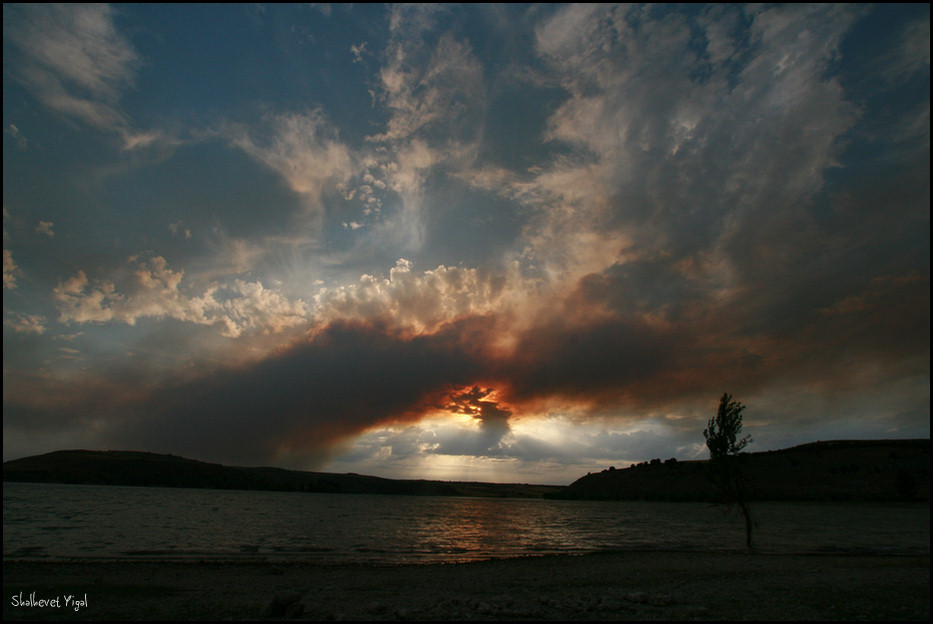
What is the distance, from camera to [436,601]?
20141 mm

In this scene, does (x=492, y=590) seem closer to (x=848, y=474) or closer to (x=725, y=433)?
(x=725, y=433)

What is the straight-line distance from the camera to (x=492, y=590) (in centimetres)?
2367

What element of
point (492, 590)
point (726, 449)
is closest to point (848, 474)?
point (726, 449)

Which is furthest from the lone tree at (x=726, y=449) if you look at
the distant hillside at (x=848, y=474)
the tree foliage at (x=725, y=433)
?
the distant hillside at (x=848, y=474)

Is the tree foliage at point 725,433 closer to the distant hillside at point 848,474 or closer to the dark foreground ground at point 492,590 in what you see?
the dark foreground ground at point 492,590

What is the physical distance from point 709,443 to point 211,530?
6115 cm

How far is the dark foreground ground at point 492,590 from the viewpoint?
1761 centimetres

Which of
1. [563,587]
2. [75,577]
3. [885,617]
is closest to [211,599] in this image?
[75,577]

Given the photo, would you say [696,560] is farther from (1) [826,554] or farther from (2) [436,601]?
(2) [436,601]

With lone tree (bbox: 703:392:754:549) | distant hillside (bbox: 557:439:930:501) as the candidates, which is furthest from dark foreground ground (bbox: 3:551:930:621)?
distant hillside (bbox: 557:439:930:501)

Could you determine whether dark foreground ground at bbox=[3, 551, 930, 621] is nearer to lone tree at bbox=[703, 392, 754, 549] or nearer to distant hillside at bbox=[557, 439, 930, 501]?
lone tree at bbox=[703, 392, 754, 549]

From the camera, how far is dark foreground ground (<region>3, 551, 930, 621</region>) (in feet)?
57.8

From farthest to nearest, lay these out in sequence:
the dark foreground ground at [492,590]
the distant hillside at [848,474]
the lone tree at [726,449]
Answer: the distant hillside at [848,474]
the lone tree at [726,449]
the dark foreground ground at [492,590]

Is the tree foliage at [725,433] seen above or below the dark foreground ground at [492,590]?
above
